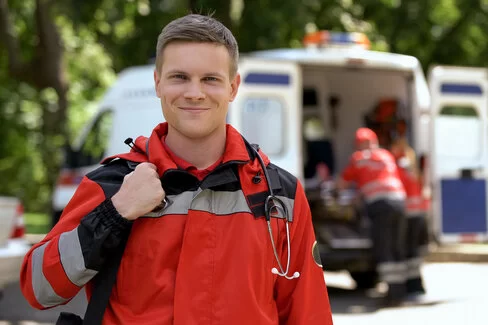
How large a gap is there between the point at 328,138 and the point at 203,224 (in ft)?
38.0

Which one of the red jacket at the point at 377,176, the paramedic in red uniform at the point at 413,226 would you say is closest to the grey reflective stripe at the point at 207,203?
the red jacket at the point at 377,176

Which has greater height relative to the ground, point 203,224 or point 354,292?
point 203,224

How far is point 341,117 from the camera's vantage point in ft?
46.7

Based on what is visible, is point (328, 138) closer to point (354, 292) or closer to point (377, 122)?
point (377, 122)

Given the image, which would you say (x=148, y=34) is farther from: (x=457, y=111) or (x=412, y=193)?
(x=412, y=193)

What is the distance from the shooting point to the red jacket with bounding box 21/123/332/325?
2.48 m

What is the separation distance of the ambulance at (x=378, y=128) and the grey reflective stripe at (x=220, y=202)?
25.6 ft

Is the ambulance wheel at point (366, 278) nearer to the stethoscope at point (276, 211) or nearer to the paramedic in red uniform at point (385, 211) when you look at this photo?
the paramedic in red uniform at point (385, 211)

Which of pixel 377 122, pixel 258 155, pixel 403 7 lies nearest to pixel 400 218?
pixel 377 122

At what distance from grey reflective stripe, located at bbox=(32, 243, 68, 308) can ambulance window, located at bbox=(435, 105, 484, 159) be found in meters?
9.44

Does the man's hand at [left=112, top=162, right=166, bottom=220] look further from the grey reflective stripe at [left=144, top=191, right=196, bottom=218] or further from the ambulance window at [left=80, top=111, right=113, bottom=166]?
the ambulance window at [left=80, top=111, right=113, bottom=166]

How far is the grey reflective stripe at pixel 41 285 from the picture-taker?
2.52 m

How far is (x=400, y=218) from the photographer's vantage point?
1075 centimetres

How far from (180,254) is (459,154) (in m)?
9.68
